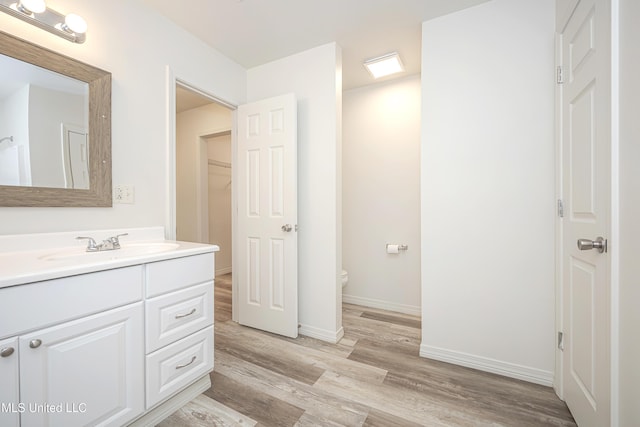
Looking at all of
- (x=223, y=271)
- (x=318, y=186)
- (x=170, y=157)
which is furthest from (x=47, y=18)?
(x=223, y=271)

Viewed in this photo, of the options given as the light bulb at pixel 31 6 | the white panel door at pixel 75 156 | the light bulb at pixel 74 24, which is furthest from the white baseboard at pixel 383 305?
the light bulb at pixel 31 6

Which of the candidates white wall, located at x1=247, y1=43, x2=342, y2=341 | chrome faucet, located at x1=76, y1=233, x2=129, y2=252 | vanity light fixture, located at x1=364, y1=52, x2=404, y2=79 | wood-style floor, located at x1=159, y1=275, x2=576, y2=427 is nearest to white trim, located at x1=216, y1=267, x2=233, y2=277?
wood-style floor, located at x1=159, y1=275, x2=576, y2=427

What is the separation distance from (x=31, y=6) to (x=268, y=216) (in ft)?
5.50

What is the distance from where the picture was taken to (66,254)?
4.07 ft

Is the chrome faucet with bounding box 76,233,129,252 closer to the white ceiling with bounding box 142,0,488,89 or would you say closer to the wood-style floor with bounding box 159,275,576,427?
the wood-style floor with bounding box 159,275,576,427

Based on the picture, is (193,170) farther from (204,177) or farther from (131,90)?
(131,90)

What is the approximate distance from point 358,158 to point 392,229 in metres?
0.87

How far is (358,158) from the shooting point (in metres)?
2.91

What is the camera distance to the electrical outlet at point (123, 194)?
1553 mm

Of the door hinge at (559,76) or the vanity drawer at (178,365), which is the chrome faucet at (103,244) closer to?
the vanity drawer at (178,365)

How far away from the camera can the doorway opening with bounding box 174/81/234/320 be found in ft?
11.1

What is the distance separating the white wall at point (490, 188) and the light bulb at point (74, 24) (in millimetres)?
2048

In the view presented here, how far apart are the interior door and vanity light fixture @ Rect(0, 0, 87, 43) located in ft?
7.69

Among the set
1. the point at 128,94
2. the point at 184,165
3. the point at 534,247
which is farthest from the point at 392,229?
the point at 184,165
